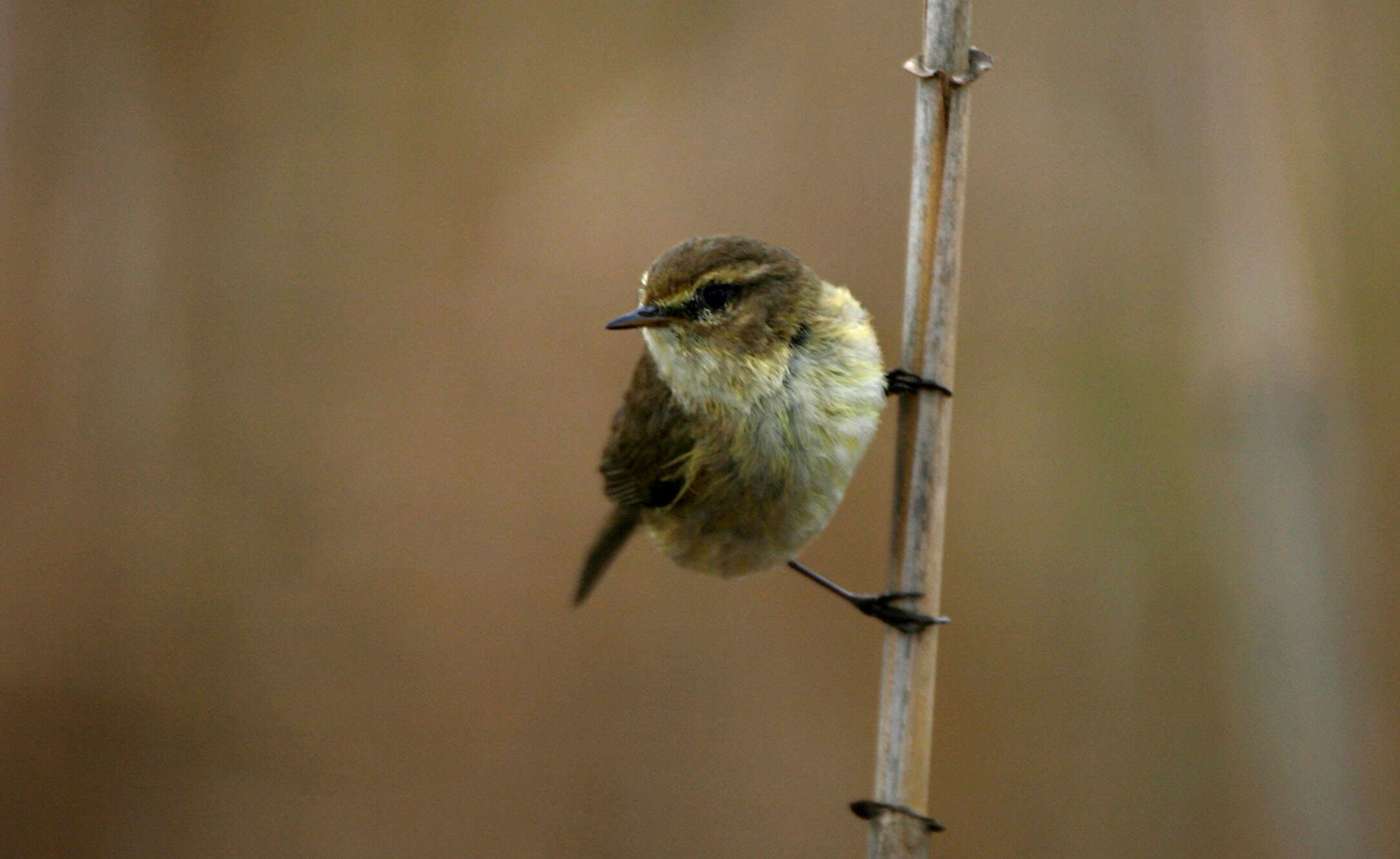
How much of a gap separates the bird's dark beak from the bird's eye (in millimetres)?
87

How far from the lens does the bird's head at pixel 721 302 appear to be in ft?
9.69

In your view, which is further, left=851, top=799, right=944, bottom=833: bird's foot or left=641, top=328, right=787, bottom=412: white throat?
left=641, top=328, right=787, bottom=412: white throat

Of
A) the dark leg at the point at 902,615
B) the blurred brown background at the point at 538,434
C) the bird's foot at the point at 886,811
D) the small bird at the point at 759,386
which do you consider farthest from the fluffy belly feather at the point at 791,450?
the blurred brown background at the point at 538,434

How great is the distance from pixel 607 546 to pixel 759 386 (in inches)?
39.5

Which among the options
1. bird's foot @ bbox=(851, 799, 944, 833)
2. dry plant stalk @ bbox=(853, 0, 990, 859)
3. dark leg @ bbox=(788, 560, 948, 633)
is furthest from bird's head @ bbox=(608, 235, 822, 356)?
bird's foot @ bbox=(851, 799, 944, 833)

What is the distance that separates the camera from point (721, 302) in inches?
118

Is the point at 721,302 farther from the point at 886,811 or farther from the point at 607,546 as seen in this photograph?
the point at 886,811

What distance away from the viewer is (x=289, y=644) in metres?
4.12

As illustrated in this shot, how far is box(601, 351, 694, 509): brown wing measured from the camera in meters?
3.22

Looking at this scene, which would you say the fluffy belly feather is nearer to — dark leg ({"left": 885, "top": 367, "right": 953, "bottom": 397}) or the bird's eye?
dark leg ({"left": 885, "top": 367, "right": 953, "bottom": 397})

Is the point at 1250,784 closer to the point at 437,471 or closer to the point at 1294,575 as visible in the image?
the point at 1294,575

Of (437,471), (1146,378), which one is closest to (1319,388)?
(1146,378)

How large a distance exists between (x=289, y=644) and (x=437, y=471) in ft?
2.54

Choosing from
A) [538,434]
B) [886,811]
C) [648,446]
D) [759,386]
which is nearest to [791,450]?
[759,386]
